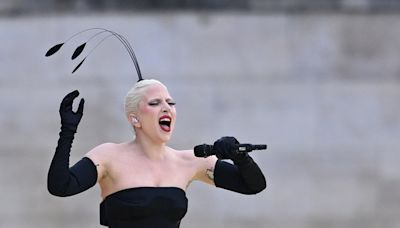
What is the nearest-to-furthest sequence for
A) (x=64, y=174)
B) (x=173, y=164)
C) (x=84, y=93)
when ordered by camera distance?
(x=64, y=174)
(x=173, y=164)
(x=84, y=93)

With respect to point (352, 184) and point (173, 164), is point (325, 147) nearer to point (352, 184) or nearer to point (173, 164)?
point (352, 184)

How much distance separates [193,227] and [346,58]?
1.80m

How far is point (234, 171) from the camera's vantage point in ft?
17.4

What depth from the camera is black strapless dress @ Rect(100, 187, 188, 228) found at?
5.05 m

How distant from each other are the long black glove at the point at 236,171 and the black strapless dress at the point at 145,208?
267mm

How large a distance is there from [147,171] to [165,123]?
9.0 inches

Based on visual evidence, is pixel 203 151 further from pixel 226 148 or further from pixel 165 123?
pixel 165 123

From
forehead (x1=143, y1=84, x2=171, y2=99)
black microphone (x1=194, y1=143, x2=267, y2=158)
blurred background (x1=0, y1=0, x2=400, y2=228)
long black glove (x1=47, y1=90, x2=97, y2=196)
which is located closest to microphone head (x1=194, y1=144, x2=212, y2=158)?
black microphone (x1=194, y1=143, x2=267, y2=158)

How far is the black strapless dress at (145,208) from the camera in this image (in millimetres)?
5047

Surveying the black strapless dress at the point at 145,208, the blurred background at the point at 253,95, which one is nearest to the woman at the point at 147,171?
the black strapless dress at the point at 145,208

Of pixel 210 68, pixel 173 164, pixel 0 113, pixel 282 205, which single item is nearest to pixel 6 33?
pixel 0 113

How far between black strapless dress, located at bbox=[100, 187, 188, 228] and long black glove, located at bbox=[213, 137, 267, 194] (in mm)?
267

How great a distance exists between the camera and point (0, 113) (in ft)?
30.7

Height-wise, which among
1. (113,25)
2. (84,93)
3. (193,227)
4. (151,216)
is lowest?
(151,216)
